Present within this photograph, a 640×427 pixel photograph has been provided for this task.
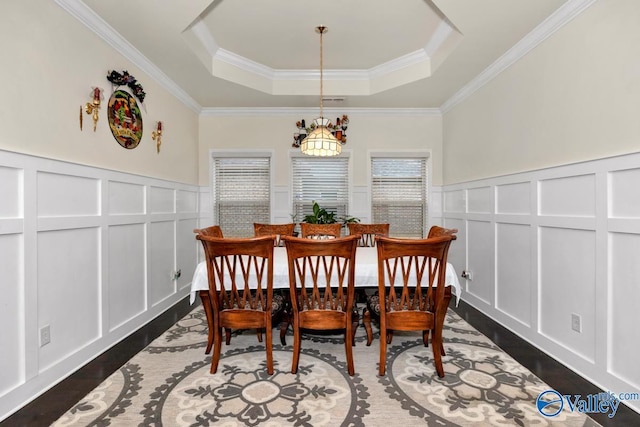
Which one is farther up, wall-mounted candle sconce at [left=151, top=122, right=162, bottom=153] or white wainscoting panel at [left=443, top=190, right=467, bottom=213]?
wall-mounted candle sconce at [left=151, top=122, right=162, bottom=153]

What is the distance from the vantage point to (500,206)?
3074mm

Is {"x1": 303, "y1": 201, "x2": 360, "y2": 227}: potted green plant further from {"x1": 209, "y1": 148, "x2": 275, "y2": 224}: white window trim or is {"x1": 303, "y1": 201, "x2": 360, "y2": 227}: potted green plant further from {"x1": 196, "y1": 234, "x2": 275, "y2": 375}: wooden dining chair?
{"x1": 196, "y1": 234, "x2": 275, "y2": 375}: wooden dining chair

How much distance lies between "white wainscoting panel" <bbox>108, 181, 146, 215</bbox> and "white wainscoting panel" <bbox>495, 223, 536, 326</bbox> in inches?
138

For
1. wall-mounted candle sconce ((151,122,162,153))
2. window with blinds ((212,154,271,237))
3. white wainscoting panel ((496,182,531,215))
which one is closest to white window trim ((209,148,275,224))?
window with blinds ((212,154,271,237))

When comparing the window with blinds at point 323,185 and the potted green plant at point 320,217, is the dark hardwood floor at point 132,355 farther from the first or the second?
the window with blinds at point 323,185

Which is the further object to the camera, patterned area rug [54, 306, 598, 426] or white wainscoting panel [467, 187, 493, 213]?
white wainscoting panel [467, 187, 493, 213]

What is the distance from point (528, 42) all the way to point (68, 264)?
13.0 feet

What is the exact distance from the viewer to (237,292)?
210cm

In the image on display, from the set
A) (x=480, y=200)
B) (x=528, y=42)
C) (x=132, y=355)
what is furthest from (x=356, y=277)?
(x=528, y=42)

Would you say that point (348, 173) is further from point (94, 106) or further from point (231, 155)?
point (94, 106)

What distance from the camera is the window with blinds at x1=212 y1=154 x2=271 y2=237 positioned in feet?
15.1

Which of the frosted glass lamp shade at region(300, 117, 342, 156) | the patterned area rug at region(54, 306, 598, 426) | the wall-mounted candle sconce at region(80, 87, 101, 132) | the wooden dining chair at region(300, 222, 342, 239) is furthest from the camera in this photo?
the wooden dining chair at region(300, 222, 342, 239)

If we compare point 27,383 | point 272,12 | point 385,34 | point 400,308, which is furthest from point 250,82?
point 27,383

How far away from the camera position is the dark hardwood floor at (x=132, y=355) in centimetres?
170
